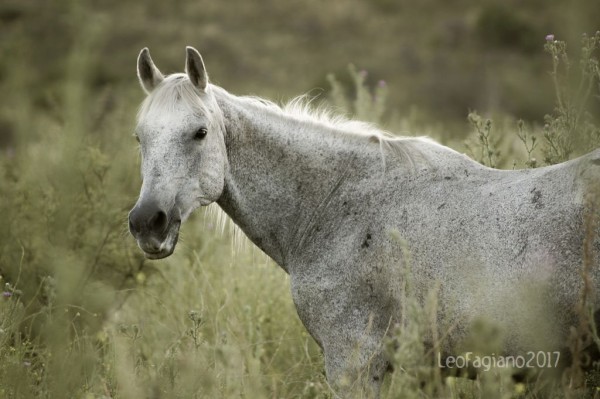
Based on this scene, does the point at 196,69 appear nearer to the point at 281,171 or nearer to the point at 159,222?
the point at 281,171

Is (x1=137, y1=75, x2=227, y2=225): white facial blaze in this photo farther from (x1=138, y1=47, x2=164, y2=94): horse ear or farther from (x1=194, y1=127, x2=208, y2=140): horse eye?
(x1=138, y1=47, x2=164, y2=94): horse ear

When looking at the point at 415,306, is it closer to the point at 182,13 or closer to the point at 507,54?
the point at 507,54

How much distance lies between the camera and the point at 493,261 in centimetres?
298

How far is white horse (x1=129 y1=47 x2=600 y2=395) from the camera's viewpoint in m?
2.89

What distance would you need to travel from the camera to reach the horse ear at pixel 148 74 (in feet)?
12.4

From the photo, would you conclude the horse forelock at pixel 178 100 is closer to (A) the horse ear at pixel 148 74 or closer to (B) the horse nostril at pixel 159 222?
(A) the horse ear at pixel 148 74

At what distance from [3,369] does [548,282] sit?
301 centimetres

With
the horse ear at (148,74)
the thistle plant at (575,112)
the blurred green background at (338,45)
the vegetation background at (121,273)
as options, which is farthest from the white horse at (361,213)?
the blurred green background at (338,45)

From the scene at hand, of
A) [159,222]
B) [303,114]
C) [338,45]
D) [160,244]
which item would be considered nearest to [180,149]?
[159,222]

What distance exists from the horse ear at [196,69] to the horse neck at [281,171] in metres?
0.20

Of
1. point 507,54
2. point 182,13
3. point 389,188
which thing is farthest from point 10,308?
point 182,13

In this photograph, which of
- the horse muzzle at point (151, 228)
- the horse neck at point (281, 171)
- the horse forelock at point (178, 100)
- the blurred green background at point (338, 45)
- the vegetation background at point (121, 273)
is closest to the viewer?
the vegetation background at point (121, 273)

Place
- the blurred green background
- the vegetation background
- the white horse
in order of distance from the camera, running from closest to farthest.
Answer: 1. the vegetation background
2. the white horse
3. the blurred green background

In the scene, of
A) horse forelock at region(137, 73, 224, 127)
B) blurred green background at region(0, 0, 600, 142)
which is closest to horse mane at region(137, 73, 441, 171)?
horse forelock at region(137, 73, 224, 127)
